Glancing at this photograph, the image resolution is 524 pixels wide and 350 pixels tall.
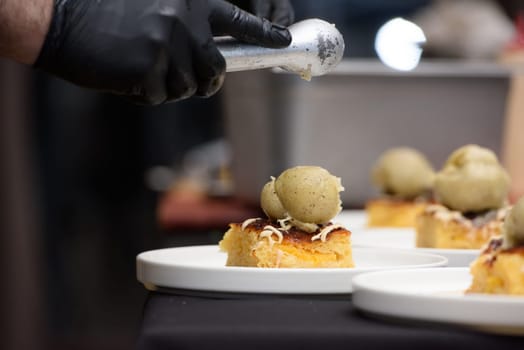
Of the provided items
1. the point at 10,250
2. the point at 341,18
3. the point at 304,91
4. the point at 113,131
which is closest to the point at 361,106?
the point at 304,91

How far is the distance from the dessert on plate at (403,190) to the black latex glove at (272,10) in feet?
2.11

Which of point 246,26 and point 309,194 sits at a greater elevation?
point 246,26

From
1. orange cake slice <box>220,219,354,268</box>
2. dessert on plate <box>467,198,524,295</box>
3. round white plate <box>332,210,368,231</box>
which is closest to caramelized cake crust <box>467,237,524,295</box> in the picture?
dessert on plate <box>467,198,524,295</box>

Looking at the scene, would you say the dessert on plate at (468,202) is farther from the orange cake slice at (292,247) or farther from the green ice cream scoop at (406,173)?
the green ice cream scoop at (406,173)

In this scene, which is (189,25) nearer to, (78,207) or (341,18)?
(341,18)

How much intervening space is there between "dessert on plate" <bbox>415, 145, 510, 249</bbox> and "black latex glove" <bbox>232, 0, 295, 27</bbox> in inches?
14.7

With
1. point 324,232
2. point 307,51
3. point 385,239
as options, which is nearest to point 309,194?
point 324,232

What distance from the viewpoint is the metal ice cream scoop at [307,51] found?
1.53 m

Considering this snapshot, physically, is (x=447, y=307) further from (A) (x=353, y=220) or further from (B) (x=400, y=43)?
(A) (x=353, y=220)

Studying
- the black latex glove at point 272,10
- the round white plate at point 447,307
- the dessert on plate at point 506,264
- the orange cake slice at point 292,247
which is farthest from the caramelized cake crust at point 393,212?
the round white plate at point 447,307

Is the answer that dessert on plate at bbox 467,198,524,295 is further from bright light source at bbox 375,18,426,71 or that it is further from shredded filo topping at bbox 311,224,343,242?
bright light source at bbox 375,18,426,71

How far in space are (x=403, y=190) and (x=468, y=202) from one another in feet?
1.88

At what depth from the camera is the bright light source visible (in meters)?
1.83

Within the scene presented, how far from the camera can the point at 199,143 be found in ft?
25.1
